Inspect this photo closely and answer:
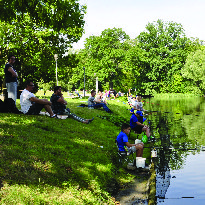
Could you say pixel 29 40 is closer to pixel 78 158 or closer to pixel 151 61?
pixel 78 158

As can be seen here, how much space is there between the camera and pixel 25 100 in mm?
11102

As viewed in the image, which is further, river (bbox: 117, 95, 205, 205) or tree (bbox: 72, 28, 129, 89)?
tree (bbox: 72, 28, 129, 89)

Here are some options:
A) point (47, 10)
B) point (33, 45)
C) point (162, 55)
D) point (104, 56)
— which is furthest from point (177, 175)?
point (162, 55)

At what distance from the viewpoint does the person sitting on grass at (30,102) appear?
36.1ft

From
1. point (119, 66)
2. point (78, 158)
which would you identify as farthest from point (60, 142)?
point (119, 66)

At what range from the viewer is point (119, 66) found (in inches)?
2463

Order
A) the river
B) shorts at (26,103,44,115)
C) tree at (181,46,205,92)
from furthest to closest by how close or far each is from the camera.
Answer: tree at (181,46,205,92) < shorts at (26,103,44,115) < the river

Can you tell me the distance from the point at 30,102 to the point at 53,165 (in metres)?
4.89

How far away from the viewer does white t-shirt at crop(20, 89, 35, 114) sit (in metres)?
11.0

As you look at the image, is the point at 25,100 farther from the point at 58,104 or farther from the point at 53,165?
the point at 53,165

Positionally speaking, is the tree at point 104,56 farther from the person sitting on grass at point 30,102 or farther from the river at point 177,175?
the person sitting on grass at point 30,102

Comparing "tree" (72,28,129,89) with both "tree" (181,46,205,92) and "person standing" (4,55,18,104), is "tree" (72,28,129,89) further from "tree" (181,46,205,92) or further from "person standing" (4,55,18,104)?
"person standing" (4,55,18,104)

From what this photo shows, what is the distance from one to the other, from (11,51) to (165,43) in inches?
1998

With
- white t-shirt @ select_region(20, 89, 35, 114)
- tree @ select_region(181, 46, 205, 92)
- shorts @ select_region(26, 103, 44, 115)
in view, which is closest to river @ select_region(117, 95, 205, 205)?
shorts @ select_region(26, 103, 44, 115)
